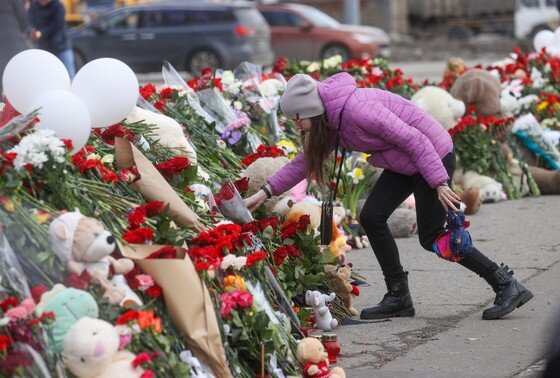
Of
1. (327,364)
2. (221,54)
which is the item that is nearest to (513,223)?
(327,364)

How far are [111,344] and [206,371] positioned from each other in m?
0.51

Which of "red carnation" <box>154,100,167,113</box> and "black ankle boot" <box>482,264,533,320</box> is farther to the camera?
"red carnation" <box>154,100,167,113</box>

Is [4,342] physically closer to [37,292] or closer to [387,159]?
[37,292]

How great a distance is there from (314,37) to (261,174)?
18.7 metres

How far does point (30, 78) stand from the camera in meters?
4.96

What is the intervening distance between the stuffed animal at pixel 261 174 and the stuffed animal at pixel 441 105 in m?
3.04

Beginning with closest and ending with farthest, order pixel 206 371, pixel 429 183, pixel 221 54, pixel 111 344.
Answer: pixel 111 344 < pixel 206 371 < pixel 429 183 < pixel 221 54

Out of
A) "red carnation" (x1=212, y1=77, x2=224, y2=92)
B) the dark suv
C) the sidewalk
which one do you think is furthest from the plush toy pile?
the dark suv

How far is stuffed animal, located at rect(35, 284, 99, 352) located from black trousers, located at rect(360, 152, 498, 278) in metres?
2.09

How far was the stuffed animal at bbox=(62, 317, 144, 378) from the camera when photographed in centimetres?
398

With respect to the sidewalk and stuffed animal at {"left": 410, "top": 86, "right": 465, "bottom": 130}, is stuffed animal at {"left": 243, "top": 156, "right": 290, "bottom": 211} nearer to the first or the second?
the sidewalk

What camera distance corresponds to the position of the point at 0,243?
13.7 ft

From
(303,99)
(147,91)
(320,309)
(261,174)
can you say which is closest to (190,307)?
(320,309)

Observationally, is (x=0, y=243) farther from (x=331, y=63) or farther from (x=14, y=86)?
(x=331, y=63)
